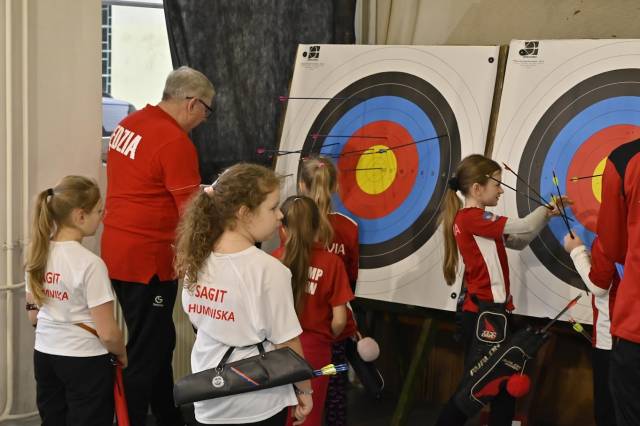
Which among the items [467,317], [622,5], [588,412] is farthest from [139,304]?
[622,5]

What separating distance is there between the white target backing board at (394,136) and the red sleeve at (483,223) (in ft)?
1.28

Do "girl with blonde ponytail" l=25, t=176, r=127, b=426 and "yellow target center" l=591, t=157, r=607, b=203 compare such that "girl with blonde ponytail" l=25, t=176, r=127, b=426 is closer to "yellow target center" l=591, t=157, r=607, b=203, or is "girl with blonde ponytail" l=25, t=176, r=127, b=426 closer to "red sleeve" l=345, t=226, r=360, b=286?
"red sleeve" l=345, t=226, r=360, b=286

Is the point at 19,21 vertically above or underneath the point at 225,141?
above

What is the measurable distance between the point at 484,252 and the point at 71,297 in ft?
4.33

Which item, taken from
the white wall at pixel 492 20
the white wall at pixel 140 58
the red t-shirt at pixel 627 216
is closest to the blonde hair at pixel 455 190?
the white wall at pixel 492 20

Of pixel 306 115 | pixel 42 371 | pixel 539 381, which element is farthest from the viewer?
pixel 306 115

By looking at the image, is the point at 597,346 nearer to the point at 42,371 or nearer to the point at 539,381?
the point at 539,381

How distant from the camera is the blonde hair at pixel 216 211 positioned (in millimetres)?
1926

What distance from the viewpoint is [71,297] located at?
2.43 metres

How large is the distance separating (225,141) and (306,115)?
20.3 inches

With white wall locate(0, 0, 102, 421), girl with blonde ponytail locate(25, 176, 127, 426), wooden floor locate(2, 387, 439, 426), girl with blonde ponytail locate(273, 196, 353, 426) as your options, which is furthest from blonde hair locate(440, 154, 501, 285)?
white wall locate(0, 0, 102, 421)

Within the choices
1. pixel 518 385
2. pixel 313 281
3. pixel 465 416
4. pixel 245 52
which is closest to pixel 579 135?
pixel 518 385

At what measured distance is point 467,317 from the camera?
2.97m

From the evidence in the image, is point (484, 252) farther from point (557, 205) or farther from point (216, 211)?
point (216, 211)
